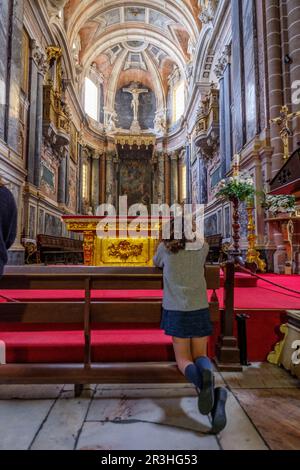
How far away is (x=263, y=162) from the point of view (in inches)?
290

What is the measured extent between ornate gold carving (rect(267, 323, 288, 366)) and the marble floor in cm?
33

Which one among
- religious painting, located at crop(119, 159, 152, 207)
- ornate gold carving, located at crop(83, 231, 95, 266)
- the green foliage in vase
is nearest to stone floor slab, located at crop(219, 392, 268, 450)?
ornate gold carving, located at crop(83, 231, 95, 266)

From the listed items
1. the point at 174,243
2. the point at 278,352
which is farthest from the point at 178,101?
the point at 174,243

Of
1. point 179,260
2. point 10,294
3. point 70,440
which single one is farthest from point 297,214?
point 70,440

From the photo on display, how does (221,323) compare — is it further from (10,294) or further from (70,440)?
(10,294)

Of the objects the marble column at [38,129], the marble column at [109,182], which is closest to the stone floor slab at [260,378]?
the marble column at [38,129]

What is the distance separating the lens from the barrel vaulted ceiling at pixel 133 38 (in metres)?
16.0

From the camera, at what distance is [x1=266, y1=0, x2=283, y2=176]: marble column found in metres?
7.03

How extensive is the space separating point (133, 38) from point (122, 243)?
62.3 ft

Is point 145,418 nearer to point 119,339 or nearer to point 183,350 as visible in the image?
point 183,350

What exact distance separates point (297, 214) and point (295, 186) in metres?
1.25

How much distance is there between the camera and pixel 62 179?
14.0m

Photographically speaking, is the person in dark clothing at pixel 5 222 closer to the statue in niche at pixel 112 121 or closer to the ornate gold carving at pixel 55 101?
the ornate gold carving at pixel 55 101

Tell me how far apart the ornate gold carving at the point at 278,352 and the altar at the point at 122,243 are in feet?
12.0
